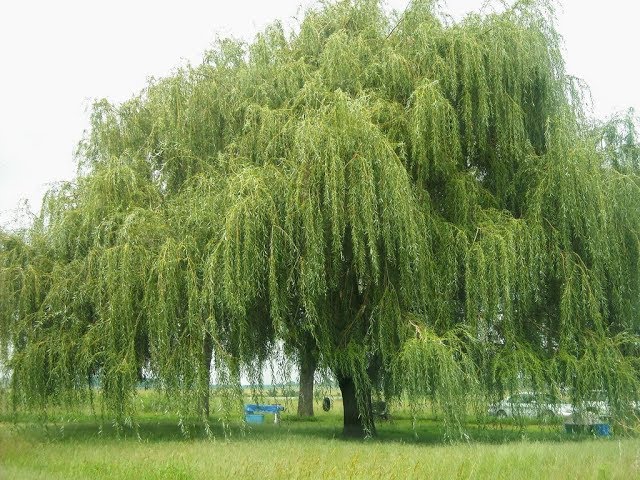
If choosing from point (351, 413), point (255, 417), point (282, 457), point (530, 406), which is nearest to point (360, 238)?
Result: point (282, 457)

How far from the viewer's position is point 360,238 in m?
11.0

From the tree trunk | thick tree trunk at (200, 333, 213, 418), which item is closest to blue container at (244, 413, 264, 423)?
the tree trunk

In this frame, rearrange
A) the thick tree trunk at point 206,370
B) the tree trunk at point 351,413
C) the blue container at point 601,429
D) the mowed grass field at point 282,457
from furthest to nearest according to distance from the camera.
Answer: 1. the tree trunk at point 351,413
2. the blue container at point 601,429
3. the thick tree trunk at point 206,370
4. the mowed grass field at point 282,457

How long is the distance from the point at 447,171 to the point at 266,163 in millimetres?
2906

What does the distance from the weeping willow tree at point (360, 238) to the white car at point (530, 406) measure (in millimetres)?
203

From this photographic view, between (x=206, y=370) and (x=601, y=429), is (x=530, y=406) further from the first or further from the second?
(x=206, y=370)

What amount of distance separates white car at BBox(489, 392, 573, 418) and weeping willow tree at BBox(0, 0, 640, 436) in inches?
8.0

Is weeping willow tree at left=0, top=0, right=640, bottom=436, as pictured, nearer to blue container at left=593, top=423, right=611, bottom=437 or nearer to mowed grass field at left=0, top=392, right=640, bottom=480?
blue container at left=593, top=423, right=611, bottom=437

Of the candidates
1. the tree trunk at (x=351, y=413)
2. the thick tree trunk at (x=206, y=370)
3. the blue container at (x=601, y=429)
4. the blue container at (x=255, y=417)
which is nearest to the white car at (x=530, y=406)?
the blue container at (x=601, y=429)

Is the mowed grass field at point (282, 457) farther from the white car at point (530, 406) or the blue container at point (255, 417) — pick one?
the blue container at point (255, 417)

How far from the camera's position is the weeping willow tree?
11023 mm

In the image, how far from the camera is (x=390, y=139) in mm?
12266

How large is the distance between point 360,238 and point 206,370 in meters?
2.85

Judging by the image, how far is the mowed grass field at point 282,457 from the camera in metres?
7.56
